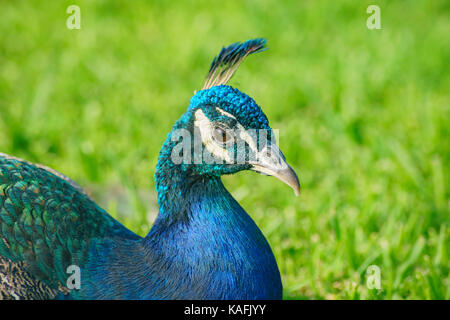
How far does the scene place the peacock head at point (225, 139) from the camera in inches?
88.0

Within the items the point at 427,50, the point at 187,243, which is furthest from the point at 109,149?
the point at 427,50

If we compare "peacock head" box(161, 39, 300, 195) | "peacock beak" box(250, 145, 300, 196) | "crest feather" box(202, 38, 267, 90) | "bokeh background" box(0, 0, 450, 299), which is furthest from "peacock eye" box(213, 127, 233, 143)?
"bokeh background" box(0, 0, 450, 299)

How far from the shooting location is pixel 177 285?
2307 mm

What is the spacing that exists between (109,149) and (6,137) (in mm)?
909

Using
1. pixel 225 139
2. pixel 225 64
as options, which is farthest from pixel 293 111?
pixel 225 139

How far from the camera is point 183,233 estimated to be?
7.71ft

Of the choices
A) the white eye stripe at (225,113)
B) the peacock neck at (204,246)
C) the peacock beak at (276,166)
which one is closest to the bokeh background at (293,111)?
the peacock neck at (204,246)

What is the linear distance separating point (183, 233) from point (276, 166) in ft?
1.65

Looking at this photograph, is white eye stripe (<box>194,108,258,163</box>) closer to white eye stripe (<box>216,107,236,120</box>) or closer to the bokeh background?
white eye stripe (<box>216,107,236,120</box>)

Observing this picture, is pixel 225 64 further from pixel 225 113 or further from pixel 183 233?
pixel 183 233

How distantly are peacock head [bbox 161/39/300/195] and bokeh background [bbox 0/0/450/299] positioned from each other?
1111 millimetres

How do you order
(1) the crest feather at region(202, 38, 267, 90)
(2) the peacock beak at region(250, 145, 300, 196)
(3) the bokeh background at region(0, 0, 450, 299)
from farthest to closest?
1. (3) the bokeh background at region(0, 0, 450, 299)
2. (1) the crest feather at region(202, 38, 267, 90)
3. (2) the peacock beak at region(250, 145, 300, 196)

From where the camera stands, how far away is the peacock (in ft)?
7.40
